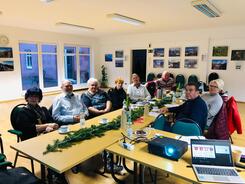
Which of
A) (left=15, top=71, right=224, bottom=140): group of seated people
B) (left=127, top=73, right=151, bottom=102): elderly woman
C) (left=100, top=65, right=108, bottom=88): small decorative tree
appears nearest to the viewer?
(left=15, top=71, right=224, bottom=140): group of seated people

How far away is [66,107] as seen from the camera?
9.80ft

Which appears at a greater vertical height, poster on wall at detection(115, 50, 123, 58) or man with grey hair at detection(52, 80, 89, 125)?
poster on wall at detection(115, 50, 123, 58)

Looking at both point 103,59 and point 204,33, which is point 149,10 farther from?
point 103,59

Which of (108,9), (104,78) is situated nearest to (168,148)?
(108,9)

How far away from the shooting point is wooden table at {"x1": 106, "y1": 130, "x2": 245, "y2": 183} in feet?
4.55

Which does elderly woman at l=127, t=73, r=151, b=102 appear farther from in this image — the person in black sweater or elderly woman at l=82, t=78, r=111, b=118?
the person in black sweater

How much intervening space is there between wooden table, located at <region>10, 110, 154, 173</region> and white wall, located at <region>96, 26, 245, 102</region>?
6.41 metres

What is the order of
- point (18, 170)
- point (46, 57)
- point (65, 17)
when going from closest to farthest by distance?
point (18, 170) → point (65, 17) → point (46, 57)

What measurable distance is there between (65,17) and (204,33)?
199 inches

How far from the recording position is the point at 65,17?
5570 millimetres

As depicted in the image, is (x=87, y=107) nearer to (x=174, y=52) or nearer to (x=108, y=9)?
(x=108, y=9)


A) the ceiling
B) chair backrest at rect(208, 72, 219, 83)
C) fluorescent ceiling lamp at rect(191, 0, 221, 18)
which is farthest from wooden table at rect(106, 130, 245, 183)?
chair backrest at rect(208, 72, 219, 83)

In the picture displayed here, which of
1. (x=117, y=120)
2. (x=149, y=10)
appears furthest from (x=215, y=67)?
(x=117, y=120)

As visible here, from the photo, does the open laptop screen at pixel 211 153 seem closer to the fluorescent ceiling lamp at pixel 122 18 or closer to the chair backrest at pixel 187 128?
the chair backrest at pixel 187 128
